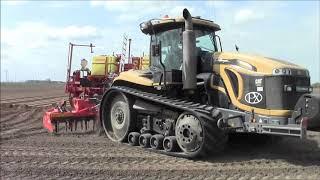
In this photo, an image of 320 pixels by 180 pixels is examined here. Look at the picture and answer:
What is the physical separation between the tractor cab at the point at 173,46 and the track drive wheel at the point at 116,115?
4.04 feet

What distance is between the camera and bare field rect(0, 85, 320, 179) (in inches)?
336

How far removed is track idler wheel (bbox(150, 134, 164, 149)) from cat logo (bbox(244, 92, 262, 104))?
209cm

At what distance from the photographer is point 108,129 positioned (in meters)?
12.9

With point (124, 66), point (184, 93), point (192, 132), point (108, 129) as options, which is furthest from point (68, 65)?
point (192, 132)

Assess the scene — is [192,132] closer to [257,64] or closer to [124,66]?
[257,64]

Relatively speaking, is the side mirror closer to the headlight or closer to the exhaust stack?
Result: the exhaust stack

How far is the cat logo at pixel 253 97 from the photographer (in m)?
9.36

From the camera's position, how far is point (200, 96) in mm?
10695

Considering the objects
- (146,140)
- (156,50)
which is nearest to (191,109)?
(146,140)

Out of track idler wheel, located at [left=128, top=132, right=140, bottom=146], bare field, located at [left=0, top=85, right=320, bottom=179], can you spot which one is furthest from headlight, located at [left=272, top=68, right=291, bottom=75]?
track idler wheel, located at [left=128, top=132, right=140, bottom=146]

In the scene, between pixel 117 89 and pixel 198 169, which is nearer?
pixel 198 169

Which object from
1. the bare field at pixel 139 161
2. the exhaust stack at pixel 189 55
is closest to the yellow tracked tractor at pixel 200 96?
the exhaust stack at pixel 189 55

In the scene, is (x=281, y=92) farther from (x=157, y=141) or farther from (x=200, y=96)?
(x=157, y=141)

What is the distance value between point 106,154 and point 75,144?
1.58 meters
